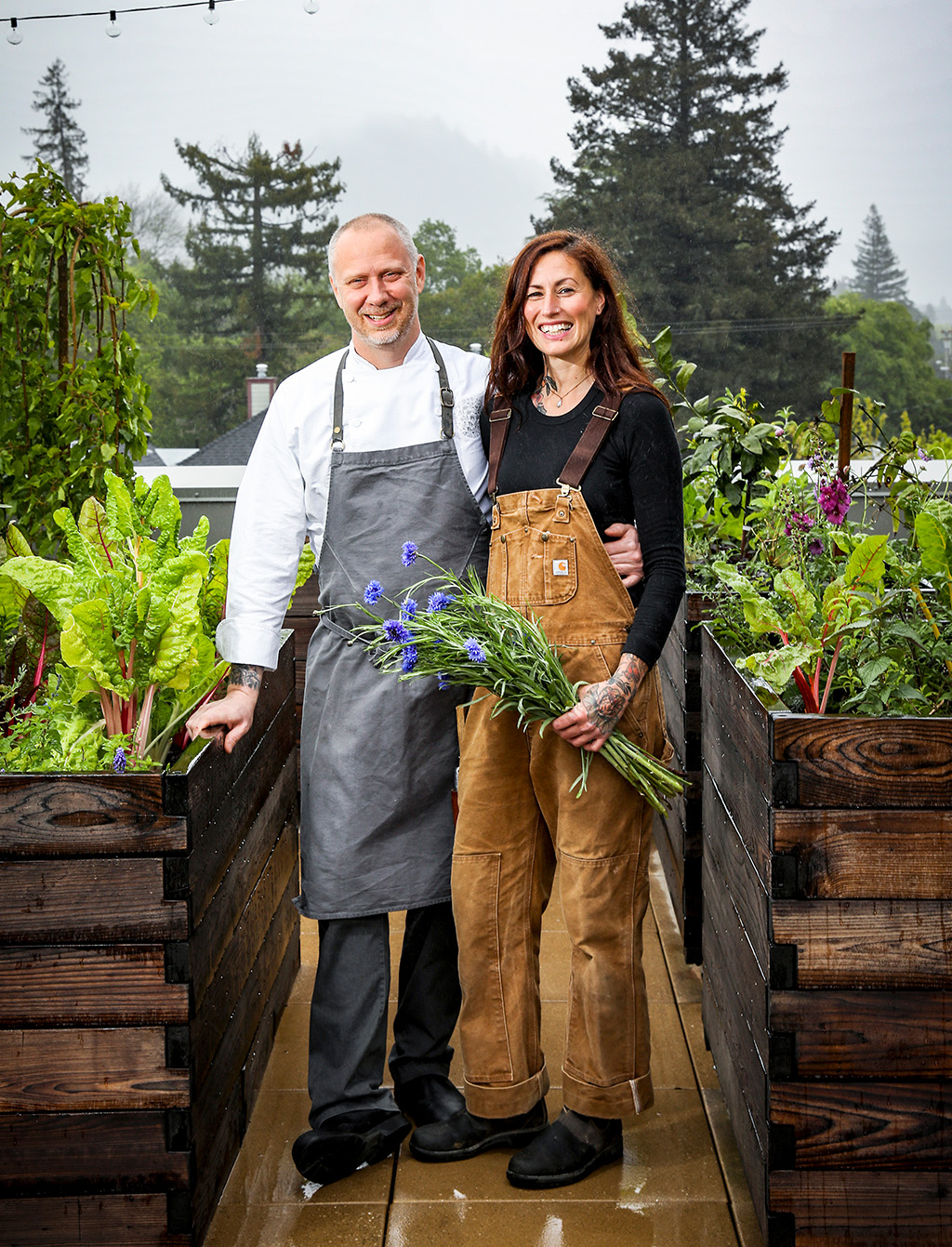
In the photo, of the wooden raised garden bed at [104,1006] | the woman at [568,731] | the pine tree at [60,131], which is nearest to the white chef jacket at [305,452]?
the woman at [568,731]

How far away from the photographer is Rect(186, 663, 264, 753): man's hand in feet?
5.80

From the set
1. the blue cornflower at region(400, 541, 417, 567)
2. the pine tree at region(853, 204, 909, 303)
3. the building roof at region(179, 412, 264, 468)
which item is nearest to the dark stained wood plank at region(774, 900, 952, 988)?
the blue cornflower at region(400, 541, 417, 567)

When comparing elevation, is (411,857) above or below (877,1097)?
above

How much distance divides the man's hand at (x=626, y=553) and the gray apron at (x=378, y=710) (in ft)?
0.87

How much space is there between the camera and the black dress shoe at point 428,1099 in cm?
204

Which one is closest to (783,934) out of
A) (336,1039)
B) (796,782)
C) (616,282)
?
(796,782)

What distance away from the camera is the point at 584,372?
6.11 ft

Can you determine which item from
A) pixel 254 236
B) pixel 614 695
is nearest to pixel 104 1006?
pixel 614 695

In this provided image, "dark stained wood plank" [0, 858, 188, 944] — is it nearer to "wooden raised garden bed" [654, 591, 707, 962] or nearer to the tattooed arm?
the tattooed arm

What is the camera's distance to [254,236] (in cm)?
454

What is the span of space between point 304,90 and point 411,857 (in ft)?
11.9

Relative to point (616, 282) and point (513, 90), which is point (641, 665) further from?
point (513, 90)

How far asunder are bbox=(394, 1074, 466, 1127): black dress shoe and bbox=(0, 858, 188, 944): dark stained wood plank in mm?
735

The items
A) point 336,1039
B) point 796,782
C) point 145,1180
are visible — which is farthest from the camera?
point 336,1039
